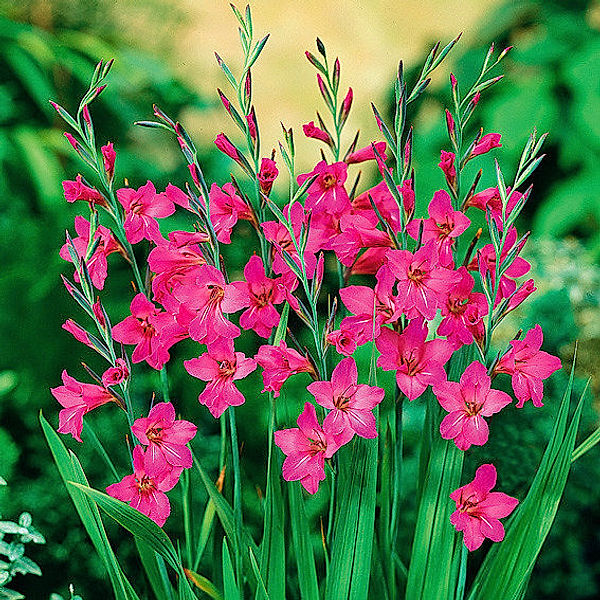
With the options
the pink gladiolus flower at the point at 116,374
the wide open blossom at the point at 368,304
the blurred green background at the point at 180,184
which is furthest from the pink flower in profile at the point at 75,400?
the blurred green background at the point at 180,184

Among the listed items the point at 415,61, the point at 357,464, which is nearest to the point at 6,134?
the point at 415,61

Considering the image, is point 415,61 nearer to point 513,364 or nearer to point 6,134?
point 6,134

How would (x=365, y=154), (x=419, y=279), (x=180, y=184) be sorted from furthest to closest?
(x=180, y=184) < (x=365, y=154) < (x=419, y=279)

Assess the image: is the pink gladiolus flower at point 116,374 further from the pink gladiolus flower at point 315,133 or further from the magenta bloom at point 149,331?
the pink gladiolus flower at point 315,133

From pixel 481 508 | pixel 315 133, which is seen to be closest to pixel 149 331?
pixel 315 133

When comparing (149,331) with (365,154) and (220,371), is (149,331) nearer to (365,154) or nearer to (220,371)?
(220,371)

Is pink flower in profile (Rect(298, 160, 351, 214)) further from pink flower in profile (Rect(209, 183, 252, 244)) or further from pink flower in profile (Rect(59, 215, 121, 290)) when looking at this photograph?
pink flower in profile (Rect(59, 215, 121, 290))

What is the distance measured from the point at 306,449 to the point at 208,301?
186mm

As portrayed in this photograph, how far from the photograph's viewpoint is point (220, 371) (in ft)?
2.81

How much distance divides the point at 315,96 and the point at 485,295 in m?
2.17

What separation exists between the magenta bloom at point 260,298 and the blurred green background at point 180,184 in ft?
2.39

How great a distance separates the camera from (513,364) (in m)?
0.87

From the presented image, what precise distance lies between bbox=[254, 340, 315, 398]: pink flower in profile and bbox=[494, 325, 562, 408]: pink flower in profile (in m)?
0.22

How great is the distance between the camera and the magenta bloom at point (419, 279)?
2.58 feet
